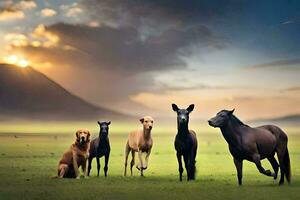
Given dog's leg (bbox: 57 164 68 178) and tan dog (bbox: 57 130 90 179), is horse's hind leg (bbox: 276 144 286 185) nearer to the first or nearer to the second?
tan dog (bbox: 57 130 90 179)

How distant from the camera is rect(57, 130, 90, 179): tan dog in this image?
500 inches

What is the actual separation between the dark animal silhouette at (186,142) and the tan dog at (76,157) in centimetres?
209

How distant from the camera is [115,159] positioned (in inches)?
762

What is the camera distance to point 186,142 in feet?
42.0

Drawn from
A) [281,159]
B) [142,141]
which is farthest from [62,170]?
[281,159]

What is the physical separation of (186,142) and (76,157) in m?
2.55

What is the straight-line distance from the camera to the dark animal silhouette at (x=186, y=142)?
12.6 metres

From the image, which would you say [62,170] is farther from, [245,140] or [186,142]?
[245,140]

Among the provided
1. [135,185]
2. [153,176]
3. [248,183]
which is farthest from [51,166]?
[248,183]

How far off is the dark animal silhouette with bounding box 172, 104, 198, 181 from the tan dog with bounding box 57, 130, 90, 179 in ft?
6.85

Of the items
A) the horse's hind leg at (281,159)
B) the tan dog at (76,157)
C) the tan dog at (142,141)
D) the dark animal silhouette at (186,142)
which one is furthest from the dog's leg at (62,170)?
the horse's hind leg at (281,159)

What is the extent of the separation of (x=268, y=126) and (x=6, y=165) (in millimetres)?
7788

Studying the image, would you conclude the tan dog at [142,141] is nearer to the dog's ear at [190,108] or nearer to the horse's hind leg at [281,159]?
the dog's ear at [190,108]

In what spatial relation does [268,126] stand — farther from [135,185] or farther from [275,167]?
[135,185]
